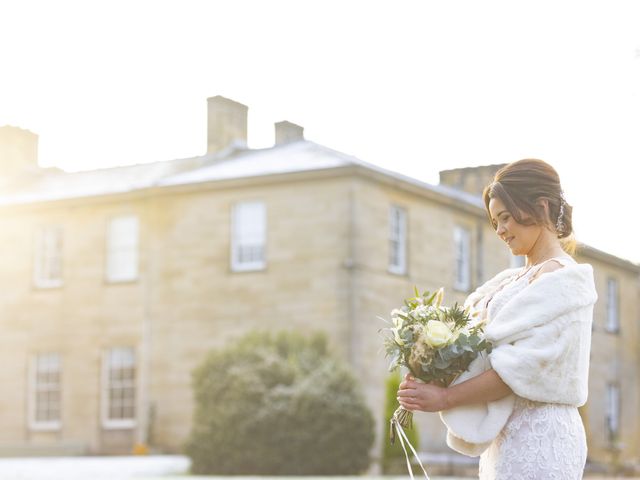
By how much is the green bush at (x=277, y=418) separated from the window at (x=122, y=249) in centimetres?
813

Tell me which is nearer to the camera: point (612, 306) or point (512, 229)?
point (512, 229)

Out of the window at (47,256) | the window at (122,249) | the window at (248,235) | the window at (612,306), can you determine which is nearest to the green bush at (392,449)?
the window at (248,235)

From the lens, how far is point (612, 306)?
1722 inches

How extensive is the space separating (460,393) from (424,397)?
0.11m

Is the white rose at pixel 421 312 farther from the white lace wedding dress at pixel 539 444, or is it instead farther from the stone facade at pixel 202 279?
the stone facade at pixel 202 279

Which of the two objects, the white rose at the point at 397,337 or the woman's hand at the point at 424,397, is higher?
the white rose at the point at 397,337

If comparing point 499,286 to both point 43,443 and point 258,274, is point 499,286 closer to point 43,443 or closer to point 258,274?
point 258,274

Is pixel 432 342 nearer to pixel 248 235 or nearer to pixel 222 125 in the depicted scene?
pixel 248 235

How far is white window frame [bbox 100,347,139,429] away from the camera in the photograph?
32.5 m

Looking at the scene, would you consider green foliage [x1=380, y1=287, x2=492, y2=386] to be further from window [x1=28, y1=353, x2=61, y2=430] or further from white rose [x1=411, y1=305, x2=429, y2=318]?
window [x1=28, y1=353, x2=61, y2=430]

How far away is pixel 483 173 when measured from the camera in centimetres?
3894

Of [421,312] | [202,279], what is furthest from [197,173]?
[421,312]

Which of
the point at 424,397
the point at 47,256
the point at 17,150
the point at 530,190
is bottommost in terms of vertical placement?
the point at 424,397

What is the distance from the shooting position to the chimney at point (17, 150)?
41.2m
